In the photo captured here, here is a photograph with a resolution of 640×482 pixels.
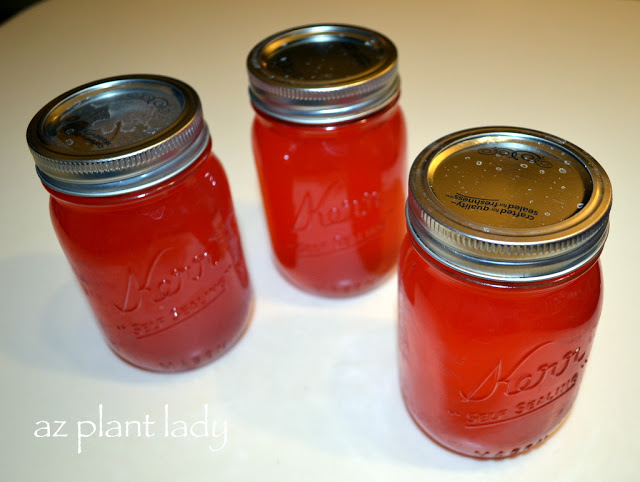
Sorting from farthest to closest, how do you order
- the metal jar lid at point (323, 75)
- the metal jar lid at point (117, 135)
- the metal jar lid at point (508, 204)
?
the metal jar lid at point (323, 75) < the metal jar lid at point (117, 135) < the metal jar lid at point (508, 204)

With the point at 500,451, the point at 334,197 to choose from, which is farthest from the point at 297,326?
the point at 500,451

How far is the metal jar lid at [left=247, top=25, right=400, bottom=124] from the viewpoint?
776mm

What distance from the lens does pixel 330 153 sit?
827 millimetres

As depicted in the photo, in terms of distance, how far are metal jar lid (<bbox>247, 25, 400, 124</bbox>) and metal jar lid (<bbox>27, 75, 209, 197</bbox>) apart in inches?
4.1

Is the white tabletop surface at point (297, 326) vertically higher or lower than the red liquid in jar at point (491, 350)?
lower

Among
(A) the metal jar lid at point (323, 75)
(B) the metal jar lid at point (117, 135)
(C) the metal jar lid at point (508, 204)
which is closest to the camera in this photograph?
(C) the metal jar lid at point (508, 204)

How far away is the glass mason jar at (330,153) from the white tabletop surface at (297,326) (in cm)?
6

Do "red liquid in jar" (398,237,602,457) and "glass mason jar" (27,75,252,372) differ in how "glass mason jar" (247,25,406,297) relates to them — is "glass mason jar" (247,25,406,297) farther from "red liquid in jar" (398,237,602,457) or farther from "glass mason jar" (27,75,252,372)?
"red liquid in jar" (398,237,602,457)

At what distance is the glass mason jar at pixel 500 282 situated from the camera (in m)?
0.56

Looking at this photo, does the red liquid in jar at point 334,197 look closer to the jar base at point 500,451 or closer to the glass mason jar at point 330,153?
the glass mason jar at point 330,153

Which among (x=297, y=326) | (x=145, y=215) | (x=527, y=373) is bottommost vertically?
(x=297, y=326)

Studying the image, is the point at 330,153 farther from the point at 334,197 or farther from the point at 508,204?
the point at 508,204

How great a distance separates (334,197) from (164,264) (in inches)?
9.7

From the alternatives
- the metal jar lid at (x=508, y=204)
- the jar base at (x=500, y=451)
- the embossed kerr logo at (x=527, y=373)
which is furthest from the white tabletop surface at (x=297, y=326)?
the metal jar lid at (x=508, y=204)
